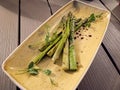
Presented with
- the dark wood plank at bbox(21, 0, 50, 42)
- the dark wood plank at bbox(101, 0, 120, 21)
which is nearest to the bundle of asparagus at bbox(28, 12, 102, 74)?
the dark wood plank at bbox(21, 0, 50, 42)

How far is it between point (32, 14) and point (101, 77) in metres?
0.48

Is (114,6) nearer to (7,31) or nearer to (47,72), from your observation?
(7,31)

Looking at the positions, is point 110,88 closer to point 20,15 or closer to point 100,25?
point 100,25

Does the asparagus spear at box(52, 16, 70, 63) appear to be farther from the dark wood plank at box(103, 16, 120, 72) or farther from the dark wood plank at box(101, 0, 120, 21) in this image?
the dark wood plank at box(101, 0, 120, 21)

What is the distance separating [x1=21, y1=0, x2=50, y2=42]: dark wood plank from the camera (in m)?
0.87

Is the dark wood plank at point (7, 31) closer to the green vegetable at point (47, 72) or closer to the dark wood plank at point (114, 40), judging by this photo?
the green vegetable at point (47, 72)

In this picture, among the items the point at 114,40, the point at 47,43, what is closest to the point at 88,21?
the point at 114,40

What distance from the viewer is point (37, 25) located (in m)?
0.89

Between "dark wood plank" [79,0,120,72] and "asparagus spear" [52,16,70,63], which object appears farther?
"dark wood plank" [79,0,120,72]

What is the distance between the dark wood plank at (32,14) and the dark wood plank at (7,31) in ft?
0.10

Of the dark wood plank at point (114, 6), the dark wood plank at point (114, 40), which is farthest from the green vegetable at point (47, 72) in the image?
the dark wood plank at point (114, 6)

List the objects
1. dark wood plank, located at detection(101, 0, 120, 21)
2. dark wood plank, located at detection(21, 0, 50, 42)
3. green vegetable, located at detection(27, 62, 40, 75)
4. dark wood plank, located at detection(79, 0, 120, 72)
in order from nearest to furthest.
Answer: green vegetable, located at detection(27, 62, 40, 75), dark wood plank, located at detection(79, 0, 120, 72), dark wood plank, located at detection(21, 0, 50, 42), dark wood plank, located at detection(101, 0, 120, 21)

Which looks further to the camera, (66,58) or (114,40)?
(114,40)

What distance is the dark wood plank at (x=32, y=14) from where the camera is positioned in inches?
34.4
